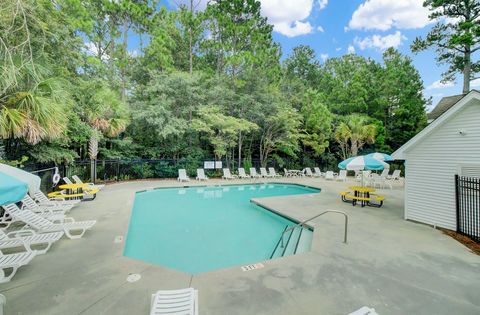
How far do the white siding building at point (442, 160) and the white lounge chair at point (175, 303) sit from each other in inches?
266

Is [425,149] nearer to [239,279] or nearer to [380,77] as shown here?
[239,279]

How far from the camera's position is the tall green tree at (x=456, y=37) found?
1411cm

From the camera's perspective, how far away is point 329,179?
16766mm

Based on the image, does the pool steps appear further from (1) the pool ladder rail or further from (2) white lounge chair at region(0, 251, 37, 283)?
(2) white lounge chair at region(0, 251, 37, 283)

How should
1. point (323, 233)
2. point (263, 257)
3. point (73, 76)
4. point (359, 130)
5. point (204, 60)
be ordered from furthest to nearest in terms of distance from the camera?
point (204, 60)
point (359, 130)
point (73, 76)
point (323, 233)
point (263, 257)

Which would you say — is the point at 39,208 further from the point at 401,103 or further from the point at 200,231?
the point at 401,103

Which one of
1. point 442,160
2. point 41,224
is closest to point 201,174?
point 41,224

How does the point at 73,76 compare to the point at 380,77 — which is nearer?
the point at 73,76

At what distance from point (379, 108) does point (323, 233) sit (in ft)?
72.1

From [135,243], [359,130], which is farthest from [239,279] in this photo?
[359,130]

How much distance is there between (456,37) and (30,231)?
21.6 meters

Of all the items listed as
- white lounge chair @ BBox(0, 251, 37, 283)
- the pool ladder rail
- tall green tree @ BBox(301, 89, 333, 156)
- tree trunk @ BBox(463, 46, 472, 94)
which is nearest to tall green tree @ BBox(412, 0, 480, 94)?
tree trunk @ BBox(463, 46, 472, 94)

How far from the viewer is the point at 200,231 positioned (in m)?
6.69

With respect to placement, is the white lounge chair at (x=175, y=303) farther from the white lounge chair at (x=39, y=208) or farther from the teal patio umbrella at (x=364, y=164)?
the teal patio umbrella at (x=364, y=164)
